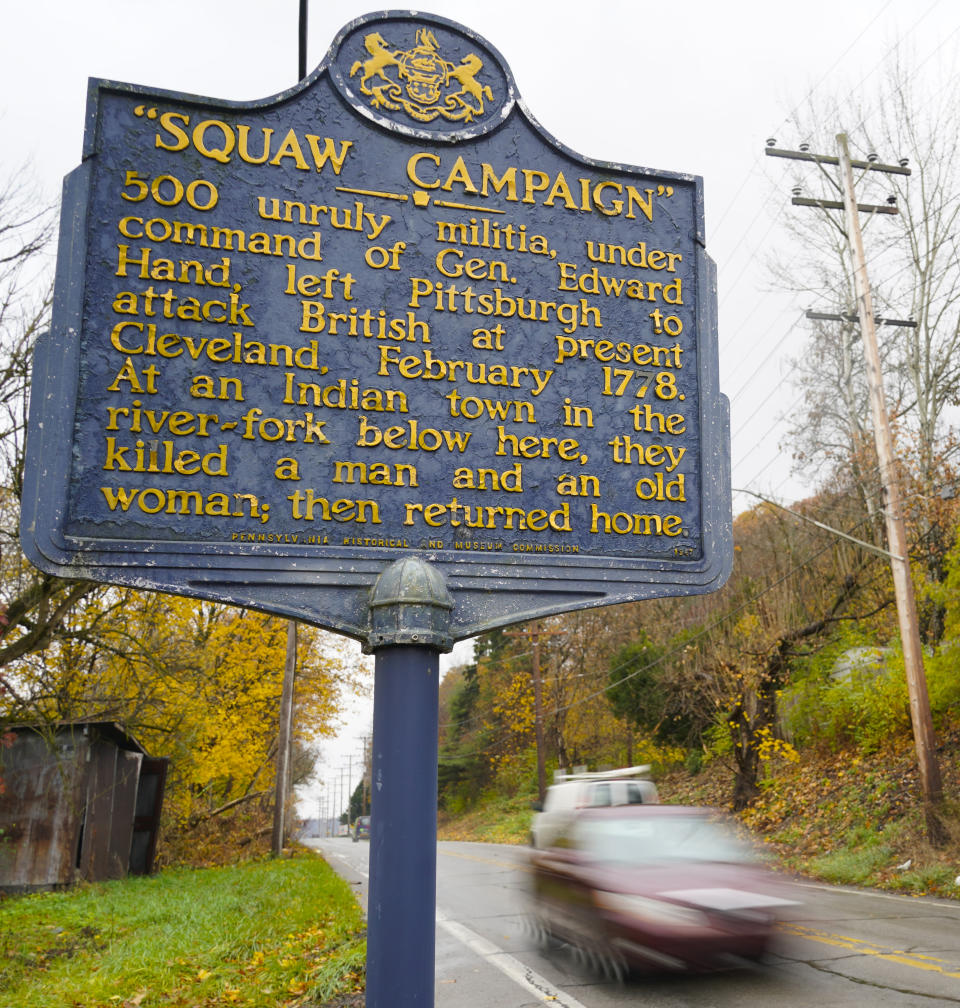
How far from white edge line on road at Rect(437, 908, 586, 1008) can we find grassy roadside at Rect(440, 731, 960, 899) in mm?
6821

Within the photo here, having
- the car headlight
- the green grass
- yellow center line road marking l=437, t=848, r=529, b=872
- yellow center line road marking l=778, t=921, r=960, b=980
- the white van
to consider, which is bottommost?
yellow center line road marking l=437, t=848, r=529, b=872

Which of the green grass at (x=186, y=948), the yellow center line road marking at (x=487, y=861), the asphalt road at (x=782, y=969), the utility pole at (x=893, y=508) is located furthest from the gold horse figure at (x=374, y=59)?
the yellow center line road marking at (x=487, y=861)

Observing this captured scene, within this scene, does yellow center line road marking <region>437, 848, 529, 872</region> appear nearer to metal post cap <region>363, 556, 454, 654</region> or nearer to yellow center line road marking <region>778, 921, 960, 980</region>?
yellow center line road marking <region>778, 921, 960, 980</region>

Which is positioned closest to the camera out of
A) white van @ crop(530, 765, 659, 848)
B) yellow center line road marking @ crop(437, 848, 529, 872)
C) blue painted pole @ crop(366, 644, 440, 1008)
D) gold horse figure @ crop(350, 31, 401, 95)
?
blue painted pole @ crop(366, 644, 440, 1008)

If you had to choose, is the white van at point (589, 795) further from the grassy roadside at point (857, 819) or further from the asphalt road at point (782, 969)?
the grassy roadside at point (857, 819)

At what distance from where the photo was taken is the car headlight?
287 inches

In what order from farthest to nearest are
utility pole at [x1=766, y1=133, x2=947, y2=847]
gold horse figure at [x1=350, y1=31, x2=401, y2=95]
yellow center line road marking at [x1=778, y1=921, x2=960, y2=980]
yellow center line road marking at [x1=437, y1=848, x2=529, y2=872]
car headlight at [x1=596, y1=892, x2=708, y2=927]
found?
yellow center line road marking at [x1=437, y1=848, x2=529, y2=872]
utility pole at [x1=766, y1=133, x2=947, y2=847]
yellow center line road marking at [x1=778, y1=921, x2=960, y2=980]
car headlight at [x1=596, y1=892, x2=708, y2=927]
gold horse figure at [x1=350, y1=31, x2=401, y2=95]

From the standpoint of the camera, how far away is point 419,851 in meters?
3.48

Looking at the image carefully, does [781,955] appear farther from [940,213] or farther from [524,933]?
[940,213]

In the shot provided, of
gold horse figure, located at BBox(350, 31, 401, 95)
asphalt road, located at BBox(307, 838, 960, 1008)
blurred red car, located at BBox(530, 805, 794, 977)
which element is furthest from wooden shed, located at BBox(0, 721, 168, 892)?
gold horse figure, located at BBox(350, 31, 401, 95)

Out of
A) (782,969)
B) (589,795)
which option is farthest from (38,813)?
(782,969)

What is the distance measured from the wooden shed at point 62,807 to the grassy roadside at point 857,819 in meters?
12.6

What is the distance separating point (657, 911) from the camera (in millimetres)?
7398

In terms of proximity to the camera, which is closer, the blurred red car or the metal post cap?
the metal post cap
